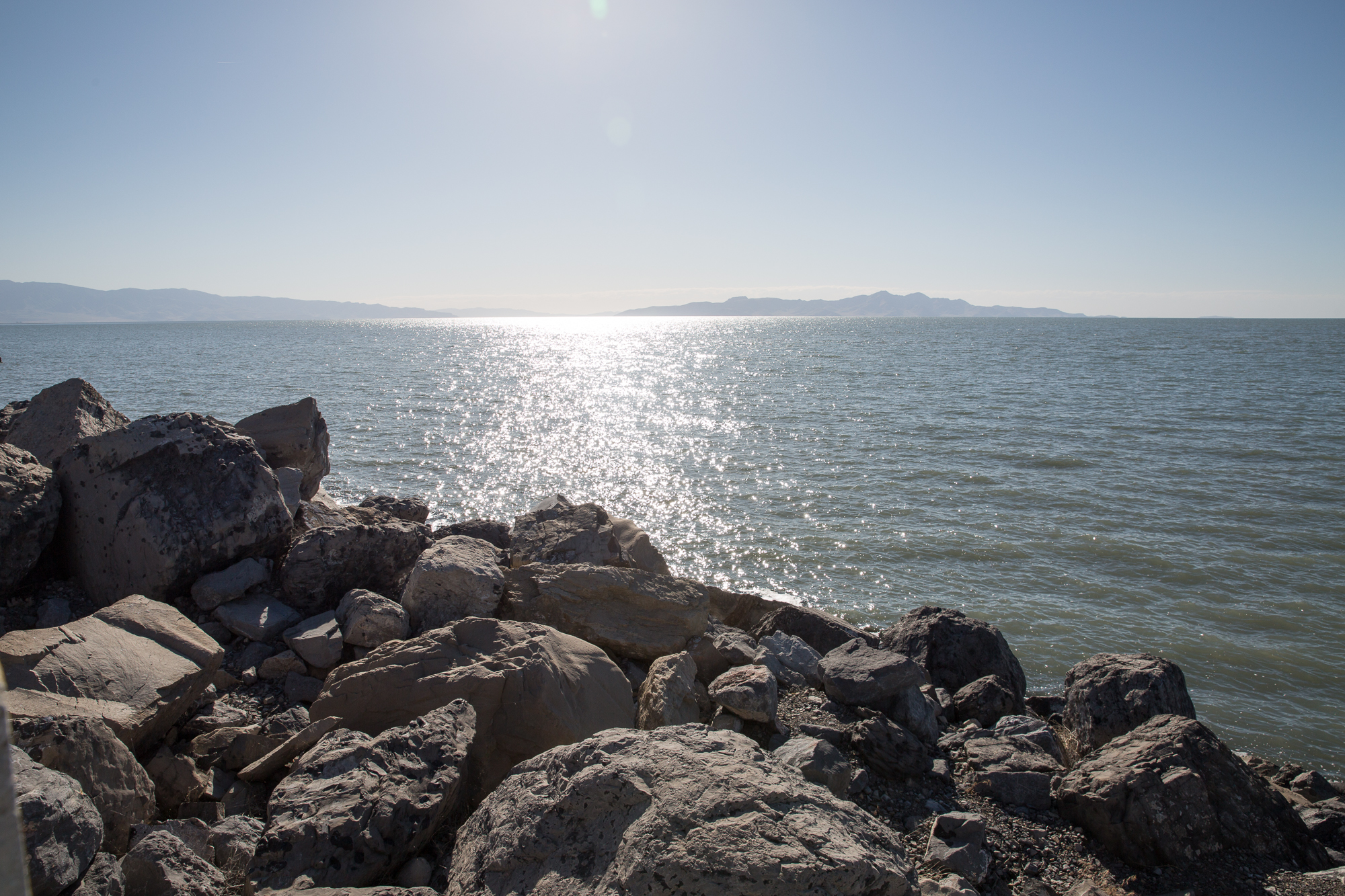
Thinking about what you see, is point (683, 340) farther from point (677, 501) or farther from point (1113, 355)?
point (677, 501)

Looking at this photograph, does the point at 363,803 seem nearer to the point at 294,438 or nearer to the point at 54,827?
the point at 54,827

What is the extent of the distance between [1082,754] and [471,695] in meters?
5.28

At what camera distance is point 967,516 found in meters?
15.2

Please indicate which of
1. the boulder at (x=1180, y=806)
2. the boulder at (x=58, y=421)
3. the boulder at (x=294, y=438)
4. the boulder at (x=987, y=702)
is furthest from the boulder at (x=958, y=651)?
the boulder at (x=58, y=421)

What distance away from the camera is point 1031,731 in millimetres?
5930

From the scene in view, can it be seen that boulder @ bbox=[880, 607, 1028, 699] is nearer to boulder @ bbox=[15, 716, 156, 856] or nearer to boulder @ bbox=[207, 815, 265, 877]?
boulder @ bbox=[207, 815, 265, 877]

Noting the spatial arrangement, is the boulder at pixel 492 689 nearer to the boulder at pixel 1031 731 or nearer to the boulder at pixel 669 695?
the boulder at pixel 669 695

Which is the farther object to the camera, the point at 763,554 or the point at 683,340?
the point at 683,340

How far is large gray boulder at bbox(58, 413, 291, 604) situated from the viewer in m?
5.88

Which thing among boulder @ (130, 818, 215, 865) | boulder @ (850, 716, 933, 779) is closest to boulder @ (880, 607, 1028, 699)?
boulder @ (850, 716, 933, 779)

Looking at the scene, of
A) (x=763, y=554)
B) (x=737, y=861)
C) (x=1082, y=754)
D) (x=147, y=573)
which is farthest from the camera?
(x=763, y=554)

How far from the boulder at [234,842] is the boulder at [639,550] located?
4.69 metres

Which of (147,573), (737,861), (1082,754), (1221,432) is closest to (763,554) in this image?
(1082,754)

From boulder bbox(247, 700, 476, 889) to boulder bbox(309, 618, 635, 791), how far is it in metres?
0.42
